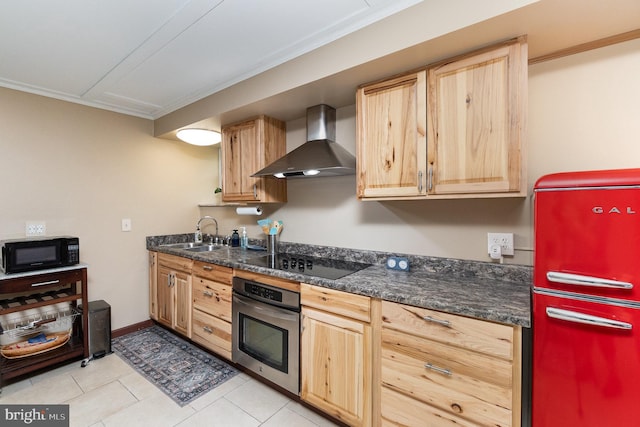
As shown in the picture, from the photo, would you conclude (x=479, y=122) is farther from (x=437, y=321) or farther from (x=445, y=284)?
(x=437, y=321)

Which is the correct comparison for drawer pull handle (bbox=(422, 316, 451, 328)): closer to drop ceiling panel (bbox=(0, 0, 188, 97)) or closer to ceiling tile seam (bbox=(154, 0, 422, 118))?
ceiling tile seam (bbox=(154, 0, 422, 118))

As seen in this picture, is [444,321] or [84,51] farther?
[84,51]

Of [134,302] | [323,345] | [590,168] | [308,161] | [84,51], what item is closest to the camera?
[590,168]

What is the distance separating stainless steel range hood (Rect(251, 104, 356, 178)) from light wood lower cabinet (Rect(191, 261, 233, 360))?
90cm

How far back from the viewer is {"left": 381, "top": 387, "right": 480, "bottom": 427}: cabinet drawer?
4.13 ft

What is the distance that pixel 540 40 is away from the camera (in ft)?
4.42

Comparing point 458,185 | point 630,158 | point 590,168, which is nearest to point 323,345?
point 458,185

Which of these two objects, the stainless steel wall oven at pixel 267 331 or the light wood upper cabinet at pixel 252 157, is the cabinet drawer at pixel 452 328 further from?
the light wood upper cabinet at pixel 252 157

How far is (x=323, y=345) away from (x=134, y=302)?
8.01 ft

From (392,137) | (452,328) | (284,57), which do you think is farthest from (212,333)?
(284,57)

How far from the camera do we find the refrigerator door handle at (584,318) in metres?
0.99

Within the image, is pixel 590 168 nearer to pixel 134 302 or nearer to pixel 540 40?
pixel 540 40

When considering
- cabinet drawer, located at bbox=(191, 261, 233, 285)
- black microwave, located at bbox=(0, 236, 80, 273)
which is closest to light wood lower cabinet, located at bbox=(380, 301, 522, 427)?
cabinet drawer, located at bbox=(191, 261, 233, 285)

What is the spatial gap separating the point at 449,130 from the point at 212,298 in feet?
6.99
